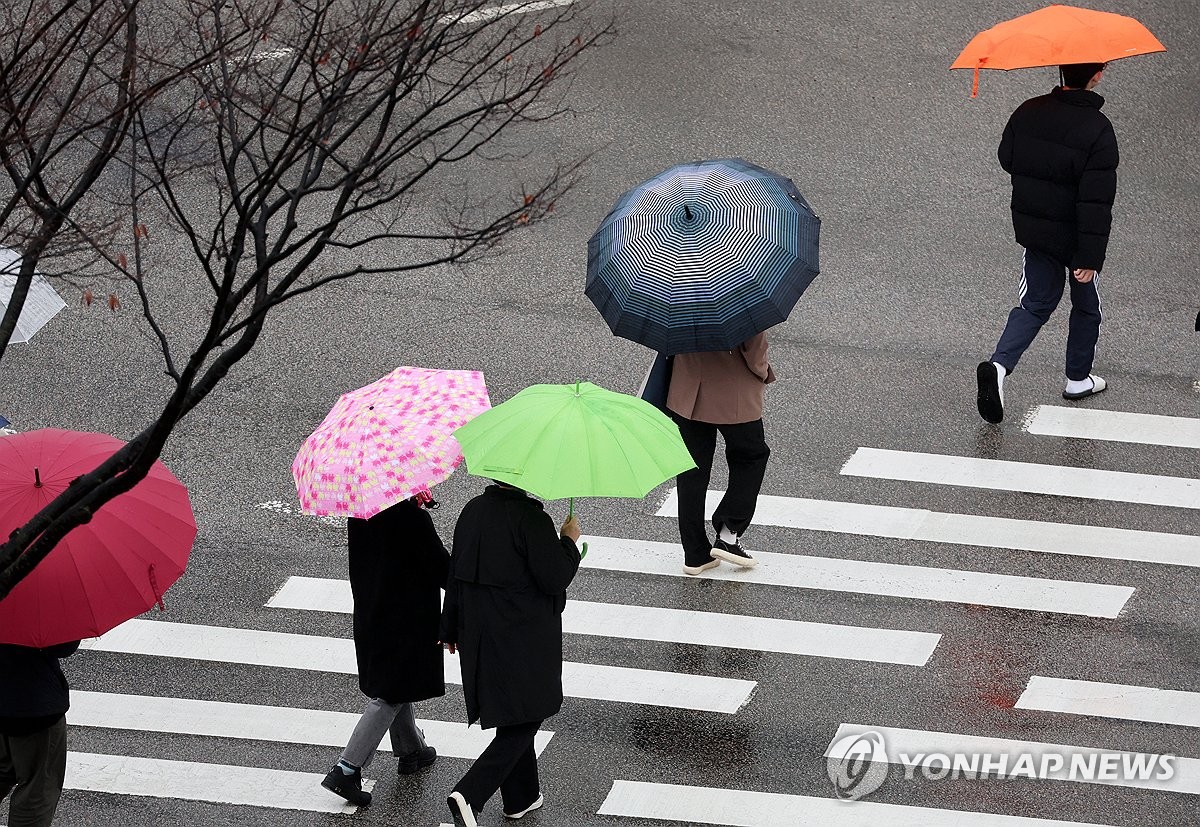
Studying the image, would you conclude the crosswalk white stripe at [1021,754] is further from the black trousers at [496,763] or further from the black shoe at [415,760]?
the black shoe at [415,760]

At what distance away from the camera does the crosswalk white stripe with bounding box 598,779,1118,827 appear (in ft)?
20.3

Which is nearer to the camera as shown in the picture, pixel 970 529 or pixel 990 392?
pixel 970 529

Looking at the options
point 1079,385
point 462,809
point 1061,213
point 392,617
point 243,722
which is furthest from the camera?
point 1079,385

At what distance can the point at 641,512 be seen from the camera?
8.47 metres

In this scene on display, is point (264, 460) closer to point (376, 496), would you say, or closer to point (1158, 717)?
point (376, 496)

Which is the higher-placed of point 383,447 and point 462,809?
point 383,447

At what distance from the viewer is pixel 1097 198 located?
8734mm

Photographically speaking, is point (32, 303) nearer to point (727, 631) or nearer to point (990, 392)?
point (727, 631)

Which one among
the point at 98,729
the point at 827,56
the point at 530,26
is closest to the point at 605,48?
the point at 530,26

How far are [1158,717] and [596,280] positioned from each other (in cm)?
320

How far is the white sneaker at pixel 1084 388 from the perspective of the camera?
30.8ft

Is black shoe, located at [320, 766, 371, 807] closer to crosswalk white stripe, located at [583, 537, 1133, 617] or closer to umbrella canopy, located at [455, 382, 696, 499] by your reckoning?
umbrella canopy, located at [455, 382, 696, 499]

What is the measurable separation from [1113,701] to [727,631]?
1.81 m

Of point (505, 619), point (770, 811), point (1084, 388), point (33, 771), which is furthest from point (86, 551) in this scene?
point (1084, 388)
